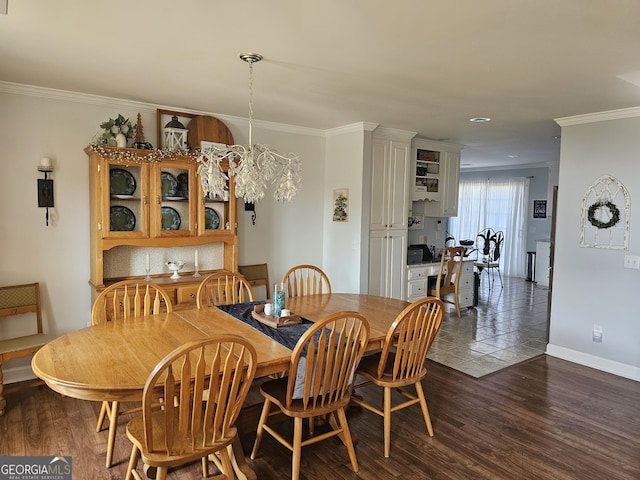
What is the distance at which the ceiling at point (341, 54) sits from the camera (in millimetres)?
2066

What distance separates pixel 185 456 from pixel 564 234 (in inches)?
159

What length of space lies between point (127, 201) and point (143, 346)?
6.09 feet

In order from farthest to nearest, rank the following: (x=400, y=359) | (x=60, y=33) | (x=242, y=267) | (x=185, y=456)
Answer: (x=242, y=267) < (x=400, y=359) < (x=60, y=33) < (x=185, y=456)

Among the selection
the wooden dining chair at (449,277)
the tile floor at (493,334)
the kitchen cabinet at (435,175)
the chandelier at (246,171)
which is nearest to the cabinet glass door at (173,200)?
the chandelier at (246,171)

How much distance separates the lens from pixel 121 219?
144 inches

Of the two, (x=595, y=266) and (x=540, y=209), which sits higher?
(x=540, y=209)

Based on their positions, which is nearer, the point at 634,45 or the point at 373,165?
the point at 634,45

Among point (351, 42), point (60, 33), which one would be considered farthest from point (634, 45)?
point (60, 33)

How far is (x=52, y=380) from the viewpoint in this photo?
1.81 metres

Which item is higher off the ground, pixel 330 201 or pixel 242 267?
pixel 330 201

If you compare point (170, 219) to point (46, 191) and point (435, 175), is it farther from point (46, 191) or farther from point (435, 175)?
point (435, 175)

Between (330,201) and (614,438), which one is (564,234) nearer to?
(614,438)

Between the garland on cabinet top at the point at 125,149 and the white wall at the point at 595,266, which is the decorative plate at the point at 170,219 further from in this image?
the white wall at the point at 595,266
